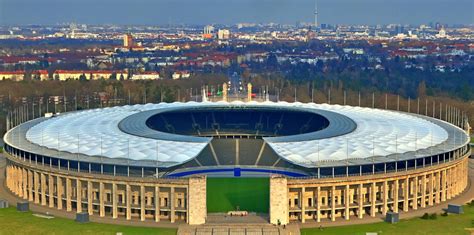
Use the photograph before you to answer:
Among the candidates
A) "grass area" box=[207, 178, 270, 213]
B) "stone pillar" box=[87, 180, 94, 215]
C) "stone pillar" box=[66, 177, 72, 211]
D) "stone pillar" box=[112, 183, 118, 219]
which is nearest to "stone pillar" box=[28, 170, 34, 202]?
"stone pillar" box=[66, 177, 72, 211]

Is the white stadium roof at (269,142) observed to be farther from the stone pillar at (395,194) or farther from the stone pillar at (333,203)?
the stone pillar at (395,194)

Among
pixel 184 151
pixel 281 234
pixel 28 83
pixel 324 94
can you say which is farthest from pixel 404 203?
pixel 28 83

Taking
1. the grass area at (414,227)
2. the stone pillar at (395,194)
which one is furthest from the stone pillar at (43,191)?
the stone pillar at (395,194)

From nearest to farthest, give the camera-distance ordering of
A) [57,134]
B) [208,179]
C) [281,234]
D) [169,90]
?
[281,234], [208,179], [57,134], [169,90]

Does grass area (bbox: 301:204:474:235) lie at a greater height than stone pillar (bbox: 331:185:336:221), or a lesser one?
lesser

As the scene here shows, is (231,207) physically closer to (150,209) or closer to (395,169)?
(150,209)

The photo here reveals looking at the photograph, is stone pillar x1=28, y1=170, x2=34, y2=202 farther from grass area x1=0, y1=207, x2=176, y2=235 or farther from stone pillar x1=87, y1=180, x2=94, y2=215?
stone pillar x1=87, y1=180, x2=94, y2=215
